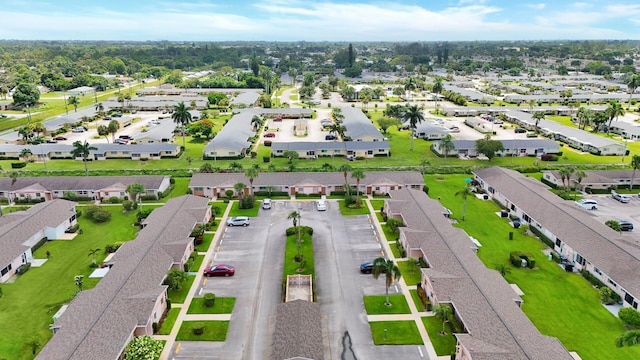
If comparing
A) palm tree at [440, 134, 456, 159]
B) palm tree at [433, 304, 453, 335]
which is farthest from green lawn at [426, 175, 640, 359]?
palm tree at [440, 134, 456, 159]

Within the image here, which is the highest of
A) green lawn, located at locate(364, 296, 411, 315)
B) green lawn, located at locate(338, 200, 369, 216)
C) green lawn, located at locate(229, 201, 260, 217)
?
green lawn, located at locate(338, 200, 369, 216)

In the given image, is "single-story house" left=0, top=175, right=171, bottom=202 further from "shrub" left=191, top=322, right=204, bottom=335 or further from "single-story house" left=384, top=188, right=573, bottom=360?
"single-story house" left=384, top=188, right=573, bottom=360

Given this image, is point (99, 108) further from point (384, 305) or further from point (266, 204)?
point (384, 305)

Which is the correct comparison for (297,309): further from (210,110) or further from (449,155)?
(210,110)

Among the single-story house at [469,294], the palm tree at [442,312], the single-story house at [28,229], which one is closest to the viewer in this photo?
the single-story house at [469,294]

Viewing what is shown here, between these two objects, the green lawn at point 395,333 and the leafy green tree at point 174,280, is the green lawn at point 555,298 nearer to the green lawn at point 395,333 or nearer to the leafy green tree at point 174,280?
the green lawn at point 395,333

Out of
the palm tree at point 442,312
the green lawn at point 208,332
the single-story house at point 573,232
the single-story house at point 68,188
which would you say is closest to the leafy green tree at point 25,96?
the single-story house at point 68,188
